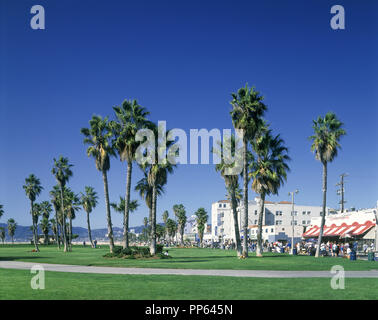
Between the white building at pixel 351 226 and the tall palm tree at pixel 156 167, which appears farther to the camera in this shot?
the white building at pixel 351 226

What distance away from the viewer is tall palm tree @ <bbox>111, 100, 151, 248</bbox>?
4147 centimetres

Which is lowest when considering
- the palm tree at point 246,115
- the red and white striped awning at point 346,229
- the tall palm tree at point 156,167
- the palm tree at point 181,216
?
the palm tree at point 181,216

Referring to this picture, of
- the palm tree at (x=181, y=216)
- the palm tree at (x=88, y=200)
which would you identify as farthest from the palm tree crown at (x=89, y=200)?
the palm tree at (x=181, y=216)

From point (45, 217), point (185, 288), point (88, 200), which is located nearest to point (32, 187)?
point (88, 200)

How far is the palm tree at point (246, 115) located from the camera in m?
40.9

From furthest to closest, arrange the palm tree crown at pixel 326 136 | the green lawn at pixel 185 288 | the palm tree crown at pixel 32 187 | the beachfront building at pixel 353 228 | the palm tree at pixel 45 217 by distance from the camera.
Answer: the palm tree at pixel 45 217, the palm tree crown at pixel 32 187, the beachfront building at pixel 353 228, the palm tree crown at pixel 326 136, the green lawn at pixel 185 288

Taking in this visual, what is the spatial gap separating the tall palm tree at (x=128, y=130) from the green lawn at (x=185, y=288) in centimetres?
2219

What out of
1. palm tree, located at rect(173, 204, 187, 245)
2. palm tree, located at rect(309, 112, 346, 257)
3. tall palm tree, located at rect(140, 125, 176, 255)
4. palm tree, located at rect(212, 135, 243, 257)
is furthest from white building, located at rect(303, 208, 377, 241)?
palm tree, located at rect(173, 204, 187, 245)

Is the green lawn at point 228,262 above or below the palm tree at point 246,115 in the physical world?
below

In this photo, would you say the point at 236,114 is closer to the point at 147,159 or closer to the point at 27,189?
the point at 147,159

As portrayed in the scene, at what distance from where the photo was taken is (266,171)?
145ft

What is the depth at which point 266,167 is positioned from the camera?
44438 mm

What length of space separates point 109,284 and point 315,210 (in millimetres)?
143610

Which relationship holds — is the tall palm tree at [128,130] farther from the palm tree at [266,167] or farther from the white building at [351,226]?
the white building at [351,226]
